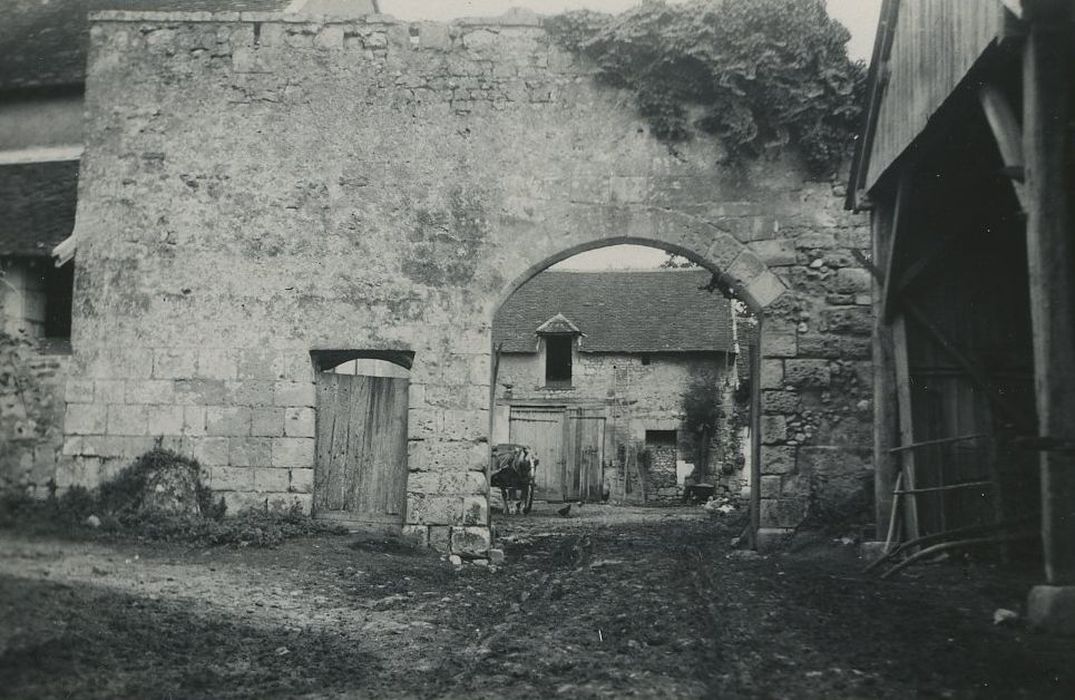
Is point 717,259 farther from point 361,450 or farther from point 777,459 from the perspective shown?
point 361,450

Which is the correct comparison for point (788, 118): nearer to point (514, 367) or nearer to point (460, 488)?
point (460, 488)

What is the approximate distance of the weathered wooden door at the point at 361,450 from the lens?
8.87 m

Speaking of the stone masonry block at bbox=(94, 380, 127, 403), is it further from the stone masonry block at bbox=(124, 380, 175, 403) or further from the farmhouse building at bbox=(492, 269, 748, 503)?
the farmhouse building at bbox=(492, 269, 748, 503)

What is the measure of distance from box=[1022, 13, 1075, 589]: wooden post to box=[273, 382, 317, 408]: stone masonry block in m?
6.68

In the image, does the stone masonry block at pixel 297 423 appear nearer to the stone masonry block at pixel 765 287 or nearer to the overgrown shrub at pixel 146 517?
the overgrown shrub at pixel 146 517

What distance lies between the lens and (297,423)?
8797 millimetres

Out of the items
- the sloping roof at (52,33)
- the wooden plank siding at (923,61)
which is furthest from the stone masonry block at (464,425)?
the sloping roof at (52,33)

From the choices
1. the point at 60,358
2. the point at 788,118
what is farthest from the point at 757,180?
the point at 60,358

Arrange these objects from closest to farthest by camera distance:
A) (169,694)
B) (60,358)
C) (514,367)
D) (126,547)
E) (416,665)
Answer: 1. (169,694)
2. (416,665)
3. (126,547)
4. (60,358)
5. (514,367)

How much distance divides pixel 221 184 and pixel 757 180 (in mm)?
5588

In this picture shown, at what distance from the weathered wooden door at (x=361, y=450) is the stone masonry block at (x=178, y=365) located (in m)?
1.31

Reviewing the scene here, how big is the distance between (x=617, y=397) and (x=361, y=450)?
528 inches

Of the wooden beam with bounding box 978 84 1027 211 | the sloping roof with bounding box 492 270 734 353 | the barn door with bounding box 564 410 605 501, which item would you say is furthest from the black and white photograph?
the sloping roof with bounding box 492 270 734 353

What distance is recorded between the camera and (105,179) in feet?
30.1
